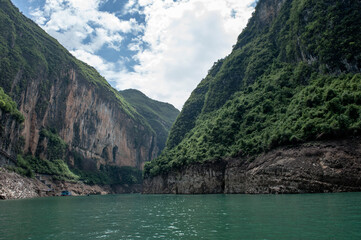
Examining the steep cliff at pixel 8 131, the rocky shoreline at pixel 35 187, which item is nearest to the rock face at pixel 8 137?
the steep cliff at pixel 8 131

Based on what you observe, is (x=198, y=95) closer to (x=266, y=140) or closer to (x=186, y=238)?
(x=266, y=140)

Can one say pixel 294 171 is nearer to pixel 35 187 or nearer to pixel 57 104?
pixel 35 187

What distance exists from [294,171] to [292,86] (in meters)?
30.2

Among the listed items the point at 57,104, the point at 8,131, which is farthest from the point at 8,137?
the point at 57,104

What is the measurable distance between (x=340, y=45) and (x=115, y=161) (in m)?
126

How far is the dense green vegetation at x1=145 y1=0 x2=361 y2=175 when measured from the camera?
1786 inches

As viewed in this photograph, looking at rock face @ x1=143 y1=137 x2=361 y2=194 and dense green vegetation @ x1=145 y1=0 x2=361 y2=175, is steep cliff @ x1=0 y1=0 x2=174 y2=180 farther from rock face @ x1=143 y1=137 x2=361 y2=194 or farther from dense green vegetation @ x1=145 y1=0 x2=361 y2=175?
rock face @ x1=143 y1=137 x2=361 y2=194

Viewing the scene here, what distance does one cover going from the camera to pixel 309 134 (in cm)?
4469

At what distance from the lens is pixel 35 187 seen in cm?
7212

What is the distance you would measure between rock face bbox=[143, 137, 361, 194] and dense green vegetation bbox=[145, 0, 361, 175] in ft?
6.72

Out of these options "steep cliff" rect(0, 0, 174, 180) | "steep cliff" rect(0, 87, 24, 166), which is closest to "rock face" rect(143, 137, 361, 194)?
"steep cliff" rect(0, 87, 24, 166)

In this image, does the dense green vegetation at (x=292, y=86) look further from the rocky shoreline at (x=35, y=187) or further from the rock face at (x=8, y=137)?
the rock face at (x=8, y=137)

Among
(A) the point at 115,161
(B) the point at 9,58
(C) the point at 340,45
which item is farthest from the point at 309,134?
(A) the point at 115,161

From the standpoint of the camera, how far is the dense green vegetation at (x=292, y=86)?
45375 millimetres
